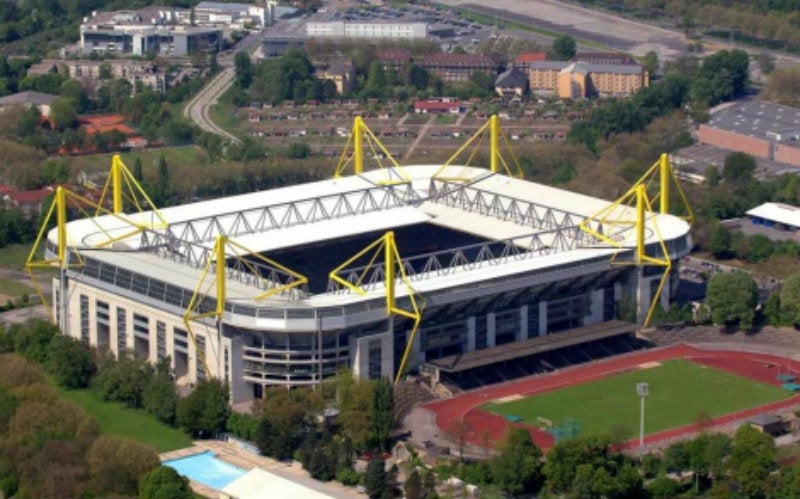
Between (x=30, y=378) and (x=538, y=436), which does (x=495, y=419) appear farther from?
(x=30, y=378)

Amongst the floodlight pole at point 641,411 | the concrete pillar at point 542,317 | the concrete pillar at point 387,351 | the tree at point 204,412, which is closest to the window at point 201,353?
the tree at point 204,412

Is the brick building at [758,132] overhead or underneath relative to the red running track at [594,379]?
overhead

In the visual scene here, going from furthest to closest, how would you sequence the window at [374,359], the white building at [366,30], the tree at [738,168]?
the white building at [366,30]
the tree at [738,168]
the window at [374,359]

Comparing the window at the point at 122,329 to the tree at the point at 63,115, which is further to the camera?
the tree at the point at 63,115

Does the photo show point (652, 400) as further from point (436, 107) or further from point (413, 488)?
point (436, 107)

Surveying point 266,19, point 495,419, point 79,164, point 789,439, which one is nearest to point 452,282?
point 495,419

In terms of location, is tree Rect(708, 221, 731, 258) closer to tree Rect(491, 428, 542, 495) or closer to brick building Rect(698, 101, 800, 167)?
brick building Rect(698, 101, 800, 167)

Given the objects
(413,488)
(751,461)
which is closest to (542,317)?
(751,461)

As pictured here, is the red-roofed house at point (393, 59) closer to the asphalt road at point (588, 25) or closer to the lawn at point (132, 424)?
the asphalt road at point (588, 25)
